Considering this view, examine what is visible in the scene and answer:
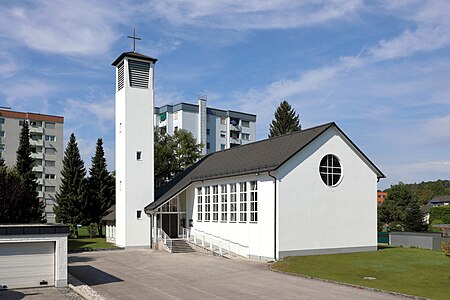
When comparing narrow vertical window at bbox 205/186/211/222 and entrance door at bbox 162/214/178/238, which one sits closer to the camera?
narrow vertical window at bbox 205/186/211/222

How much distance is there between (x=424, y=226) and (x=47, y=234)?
39897 millimetres

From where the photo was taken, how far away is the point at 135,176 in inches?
1388

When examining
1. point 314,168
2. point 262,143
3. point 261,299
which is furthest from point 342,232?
point 261,299

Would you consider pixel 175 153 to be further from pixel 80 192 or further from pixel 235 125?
pixel 235 125

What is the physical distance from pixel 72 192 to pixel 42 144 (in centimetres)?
3770

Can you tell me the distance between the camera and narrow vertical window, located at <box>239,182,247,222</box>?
28.8 metres

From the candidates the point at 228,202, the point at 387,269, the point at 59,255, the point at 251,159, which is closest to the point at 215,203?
the point at 228,202

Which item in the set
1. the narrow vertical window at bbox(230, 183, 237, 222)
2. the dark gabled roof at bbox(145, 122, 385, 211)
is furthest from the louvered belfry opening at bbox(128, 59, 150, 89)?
the narrow vertical window at bbox(230, 183, 237, 222)

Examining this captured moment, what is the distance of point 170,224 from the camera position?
36.2m

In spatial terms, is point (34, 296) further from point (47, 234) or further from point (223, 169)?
point (223, 169)

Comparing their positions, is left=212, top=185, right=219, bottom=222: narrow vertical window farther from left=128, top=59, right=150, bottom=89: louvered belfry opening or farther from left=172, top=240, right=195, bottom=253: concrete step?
left=128, top=59, right=150, bottom=89: louvered belfry opening

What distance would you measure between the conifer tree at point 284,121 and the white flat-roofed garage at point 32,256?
5024 centimetres

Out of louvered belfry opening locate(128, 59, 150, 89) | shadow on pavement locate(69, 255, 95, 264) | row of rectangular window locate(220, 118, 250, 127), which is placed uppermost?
row of rectangular window locate(220, 118, 250, 127)

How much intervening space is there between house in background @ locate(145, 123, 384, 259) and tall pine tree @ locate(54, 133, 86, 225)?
62.1 ft
